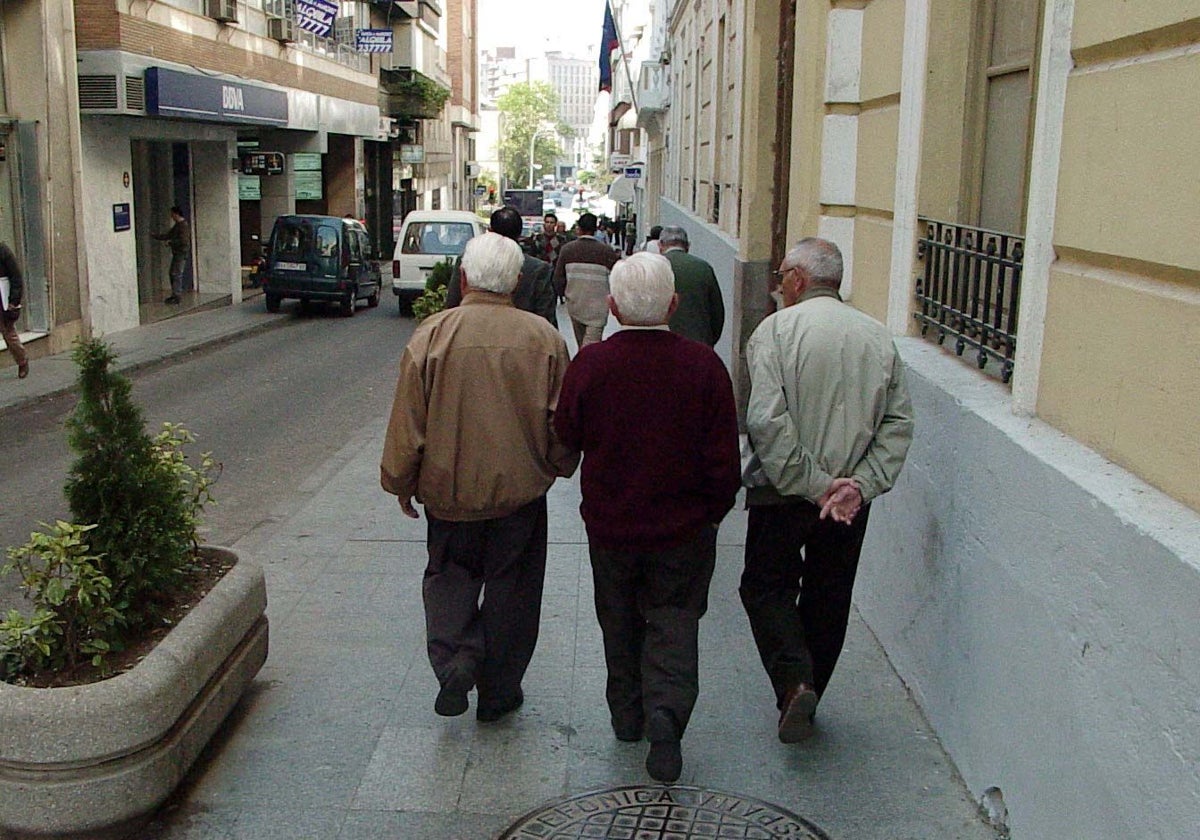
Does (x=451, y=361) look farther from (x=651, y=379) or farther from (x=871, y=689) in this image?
(x=871, y=689)

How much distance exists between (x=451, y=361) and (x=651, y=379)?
74 cm

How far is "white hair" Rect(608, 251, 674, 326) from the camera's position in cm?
430

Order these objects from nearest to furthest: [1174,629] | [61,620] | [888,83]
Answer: [1174,629] < [61,620] < [888,83]

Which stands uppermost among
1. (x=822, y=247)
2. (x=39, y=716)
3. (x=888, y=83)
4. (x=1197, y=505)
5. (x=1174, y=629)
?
(x=888, y=83)

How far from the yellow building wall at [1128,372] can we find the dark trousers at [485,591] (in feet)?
6.22

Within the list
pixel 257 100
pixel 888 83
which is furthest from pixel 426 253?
pixel 888 83

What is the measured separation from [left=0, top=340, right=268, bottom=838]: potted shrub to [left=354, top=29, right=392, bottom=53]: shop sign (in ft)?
101

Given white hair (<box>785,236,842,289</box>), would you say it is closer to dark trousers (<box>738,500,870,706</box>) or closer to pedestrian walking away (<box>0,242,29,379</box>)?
dark trousers (<box>738,500,870,706</box>)

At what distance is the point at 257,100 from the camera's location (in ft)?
80.2

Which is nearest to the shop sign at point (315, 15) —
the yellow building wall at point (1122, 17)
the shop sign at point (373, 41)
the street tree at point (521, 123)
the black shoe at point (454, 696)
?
the shop sign at point (373, 41)

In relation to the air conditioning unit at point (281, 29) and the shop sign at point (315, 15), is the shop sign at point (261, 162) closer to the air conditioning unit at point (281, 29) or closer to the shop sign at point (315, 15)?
the air conditioning unit at point (281, 29)

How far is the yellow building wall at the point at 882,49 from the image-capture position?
19.5ft

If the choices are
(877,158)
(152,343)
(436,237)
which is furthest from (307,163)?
(877,158)

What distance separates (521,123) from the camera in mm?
136500
